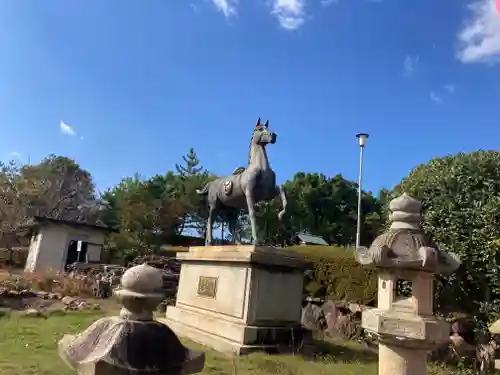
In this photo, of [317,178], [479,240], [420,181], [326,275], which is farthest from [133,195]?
[479,240]

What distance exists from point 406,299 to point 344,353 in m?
3.78

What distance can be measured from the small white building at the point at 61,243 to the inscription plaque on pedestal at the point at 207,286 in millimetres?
18008

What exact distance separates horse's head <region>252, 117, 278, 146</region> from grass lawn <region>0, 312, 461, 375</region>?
4259mm

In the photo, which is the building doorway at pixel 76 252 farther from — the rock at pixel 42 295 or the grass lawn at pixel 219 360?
the grass lawn at pixel 219 360

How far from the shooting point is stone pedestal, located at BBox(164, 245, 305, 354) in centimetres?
746

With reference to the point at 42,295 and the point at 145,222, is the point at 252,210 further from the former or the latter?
the point at 145,222

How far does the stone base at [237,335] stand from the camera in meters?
7.22

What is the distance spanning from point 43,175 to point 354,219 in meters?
26.4

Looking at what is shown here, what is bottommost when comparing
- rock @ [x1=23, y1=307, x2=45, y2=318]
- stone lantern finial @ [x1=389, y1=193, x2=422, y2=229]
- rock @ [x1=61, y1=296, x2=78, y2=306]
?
rock @ [x1=23, y1=307, x2=45, y2=318]

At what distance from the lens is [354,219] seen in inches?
1415

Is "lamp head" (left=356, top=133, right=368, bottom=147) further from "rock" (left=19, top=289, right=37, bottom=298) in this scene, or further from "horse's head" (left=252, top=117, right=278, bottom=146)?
"rock" (left=19, top=289, right=37, bottom=298)

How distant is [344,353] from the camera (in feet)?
26.7

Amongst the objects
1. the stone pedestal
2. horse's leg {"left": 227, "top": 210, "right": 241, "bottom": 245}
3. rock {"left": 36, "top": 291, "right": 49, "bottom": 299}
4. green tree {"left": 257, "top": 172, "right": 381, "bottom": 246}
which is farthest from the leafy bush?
green tree {"left": 257, "top": 172, "right": 381, "bottom": 246}

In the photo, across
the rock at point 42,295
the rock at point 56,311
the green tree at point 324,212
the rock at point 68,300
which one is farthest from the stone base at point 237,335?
the green tree at point 324,212
